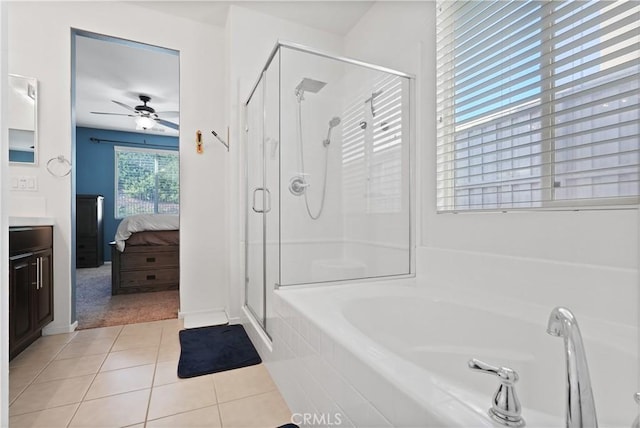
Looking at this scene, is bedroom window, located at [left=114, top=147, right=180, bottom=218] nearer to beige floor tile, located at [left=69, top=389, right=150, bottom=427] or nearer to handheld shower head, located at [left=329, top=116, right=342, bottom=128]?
handheld shower head, located at [left=329, top=116, right=342, bottom=128]

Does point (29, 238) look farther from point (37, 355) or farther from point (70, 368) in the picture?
point (70, 368)

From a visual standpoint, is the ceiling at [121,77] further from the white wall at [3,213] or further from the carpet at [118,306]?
the carpet at [118,306]

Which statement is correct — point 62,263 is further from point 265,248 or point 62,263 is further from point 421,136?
point 421,136

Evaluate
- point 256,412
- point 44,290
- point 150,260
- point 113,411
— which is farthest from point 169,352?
point 150,260

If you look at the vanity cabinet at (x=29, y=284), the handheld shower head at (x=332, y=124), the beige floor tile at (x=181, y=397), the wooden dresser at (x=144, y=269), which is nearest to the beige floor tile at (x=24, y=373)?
the vanity cabinet at (x=29, y=284)

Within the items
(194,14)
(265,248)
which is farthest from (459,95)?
(194,14)

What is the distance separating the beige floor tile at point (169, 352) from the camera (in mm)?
1912

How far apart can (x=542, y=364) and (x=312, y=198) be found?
58.7 inches

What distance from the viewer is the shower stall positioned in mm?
Answer: 1988

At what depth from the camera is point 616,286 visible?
105cm

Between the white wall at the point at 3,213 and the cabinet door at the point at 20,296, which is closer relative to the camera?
the white wall at the point at 3,213

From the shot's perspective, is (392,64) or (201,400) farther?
(392,64)

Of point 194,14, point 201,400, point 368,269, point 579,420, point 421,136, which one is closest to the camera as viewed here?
point 579,420

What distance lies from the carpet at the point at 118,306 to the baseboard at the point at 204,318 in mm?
141
